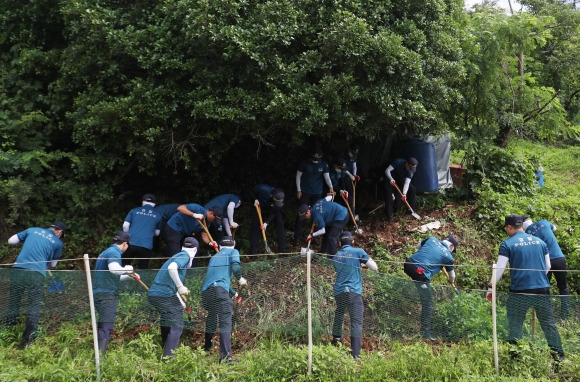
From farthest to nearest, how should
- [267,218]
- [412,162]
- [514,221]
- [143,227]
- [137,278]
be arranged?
[412,162] < [267,218] < [143,227] < [514,221] < [137,278]

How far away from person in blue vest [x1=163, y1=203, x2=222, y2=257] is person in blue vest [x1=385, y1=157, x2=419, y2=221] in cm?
387

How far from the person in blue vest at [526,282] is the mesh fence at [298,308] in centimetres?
3

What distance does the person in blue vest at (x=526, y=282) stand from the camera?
6832mm

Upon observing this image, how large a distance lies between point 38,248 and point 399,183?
6.96 meters

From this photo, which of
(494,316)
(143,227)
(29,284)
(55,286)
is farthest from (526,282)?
(29,284)

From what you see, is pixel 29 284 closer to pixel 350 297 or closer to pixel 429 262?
pixel 350 297

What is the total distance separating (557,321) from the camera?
6.91m

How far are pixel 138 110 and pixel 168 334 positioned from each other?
141 inches

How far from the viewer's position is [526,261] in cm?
714

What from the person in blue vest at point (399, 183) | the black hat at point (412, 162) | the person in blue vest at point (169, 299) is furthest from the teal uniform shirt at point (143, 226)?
the black hat at point (412, 162)

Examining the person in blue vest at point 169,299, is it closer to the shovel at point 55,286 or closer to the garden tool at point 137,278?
the garden tool at point 137,278

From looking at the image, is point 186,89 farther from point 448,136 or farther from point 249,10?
point 448,136

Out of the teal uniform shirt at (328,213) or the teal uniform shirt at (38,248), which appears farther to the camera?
the teal uniform shirt at (328,213)

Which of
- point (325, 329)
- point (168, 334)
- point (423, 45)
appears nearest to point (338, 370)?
point (325, 329)
